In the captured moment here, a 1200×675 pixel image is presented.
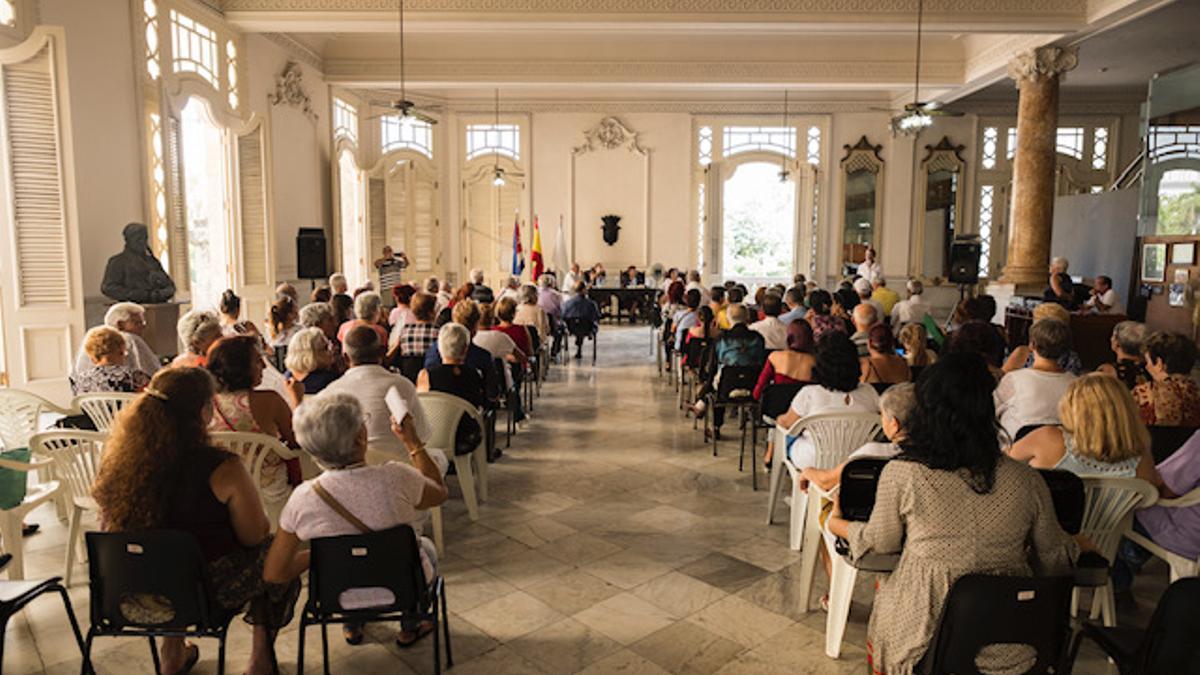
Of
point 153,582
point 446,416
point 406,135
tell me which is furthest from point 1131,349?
point 406,135

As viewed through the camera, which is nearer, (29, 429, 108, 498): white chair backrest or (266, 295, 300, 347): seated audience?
(29, 429, 108, 498): white chair backrest

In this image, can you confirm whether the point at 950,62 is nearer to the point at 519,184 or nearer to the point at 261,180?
the point at 519,184

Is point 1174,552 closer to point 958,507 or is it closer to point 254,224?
point 958,507

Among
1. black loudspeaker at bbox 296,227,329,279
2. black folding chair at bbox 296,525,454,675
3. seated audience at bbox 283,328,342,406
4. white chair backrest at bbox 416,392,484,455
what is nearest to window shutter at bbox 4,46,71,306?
seated audience at bbox 283,328,342,406

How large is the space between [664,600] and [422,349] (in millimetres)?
2985

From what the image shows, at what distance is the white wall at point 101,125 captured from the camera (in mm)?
6668

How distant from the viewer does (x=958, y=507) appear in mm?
2125

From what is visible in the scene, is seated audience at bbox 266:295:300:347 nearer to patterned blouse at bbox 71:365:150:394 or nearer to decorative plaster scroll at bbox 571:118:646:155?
patterned blouse at bbox 71:365:150:394

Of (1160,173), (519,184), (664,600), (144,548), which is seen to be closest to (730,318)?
(664,600)

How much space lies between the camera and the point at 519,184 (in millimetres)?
15406

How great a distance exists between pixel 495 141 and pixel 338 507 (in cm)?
1386

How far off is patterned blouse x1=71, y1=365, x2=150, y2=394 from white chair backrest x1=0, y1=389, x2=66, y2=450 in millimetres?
Result: 186

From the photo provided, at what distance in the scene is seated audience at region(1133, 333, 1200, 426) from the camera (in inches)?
137

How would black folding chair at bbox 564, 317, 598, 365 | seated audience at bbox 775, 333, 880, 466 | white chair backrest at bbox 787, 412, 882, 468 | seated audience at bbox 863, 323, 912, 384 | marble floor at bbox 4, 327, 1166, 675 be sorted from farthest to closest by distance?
black folding chair at bbox 564, 317, 598, 365, seated audience at bbox 863, 323, 912, 384, seated audience at bbox 775, 333, 880, 466, white chair backrest at bbox 787, 412, 882, 468, marble floor at bbox 4, 327, 1166, 675
